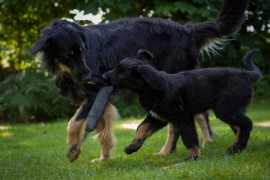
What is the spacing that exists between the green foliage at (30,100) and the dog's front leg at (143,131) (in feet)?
27.4

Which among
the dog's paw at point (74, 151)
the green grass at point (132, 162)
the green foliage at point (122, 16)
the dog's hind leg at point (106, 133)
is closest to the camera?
the green grass at point (132, 162)

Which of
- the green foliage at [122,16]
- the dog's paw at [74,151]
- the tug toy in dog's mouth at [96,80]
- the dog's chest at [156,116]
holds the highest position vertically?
the tug toy in dog's mouth at [96,80]

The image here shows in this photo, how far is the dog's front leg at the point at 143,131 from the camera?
5.98 m

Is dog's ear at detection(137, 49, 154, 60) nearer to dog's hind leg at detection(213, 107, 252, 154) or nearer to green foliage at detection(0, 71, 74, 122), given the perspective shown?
dog's hind leg at detection(213, 107, 252, 154)

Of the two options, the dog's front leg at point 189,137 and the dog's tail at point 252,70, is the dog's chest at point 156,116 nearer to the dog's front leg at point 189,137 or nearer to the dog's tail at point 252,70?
the dog's front leg at point 189,137

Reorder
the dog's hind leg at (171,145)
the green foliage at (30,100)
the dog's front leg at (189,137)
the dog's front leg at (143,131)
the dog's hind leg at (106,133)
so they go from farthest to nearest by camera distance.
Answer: the green foliage at (30,100)
the dog's hind leg at (171,145)
the dog's hind leg at (106,133)
the dog's front leg at (143,131)
the dog's front leg at (189,137)

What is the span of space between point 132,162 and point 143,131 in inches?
17.2

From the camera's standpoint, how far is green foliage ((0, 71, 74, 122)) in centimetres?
1408

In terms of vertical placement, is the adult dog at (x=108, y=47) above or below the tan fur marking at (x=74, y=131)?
above

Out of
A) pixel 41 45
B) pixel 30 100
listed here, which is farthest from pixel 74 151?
pixel 30 100

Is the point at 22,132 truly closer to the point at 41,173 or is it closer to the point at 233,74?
the point at 41,173

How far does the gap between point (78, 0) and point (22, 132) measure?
3.95 meters

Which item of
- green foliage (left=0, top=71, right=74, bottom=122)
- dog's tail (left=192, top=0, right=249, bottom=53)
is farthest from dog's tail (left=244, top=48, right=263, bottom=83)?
green foliage (left=0, top=71, right=74, bottom=122)

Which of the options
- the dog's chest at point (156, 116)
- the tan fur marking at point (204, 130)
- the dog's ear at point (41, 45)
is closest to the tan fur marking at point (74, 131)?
the dog's chest at point (156, 116)
